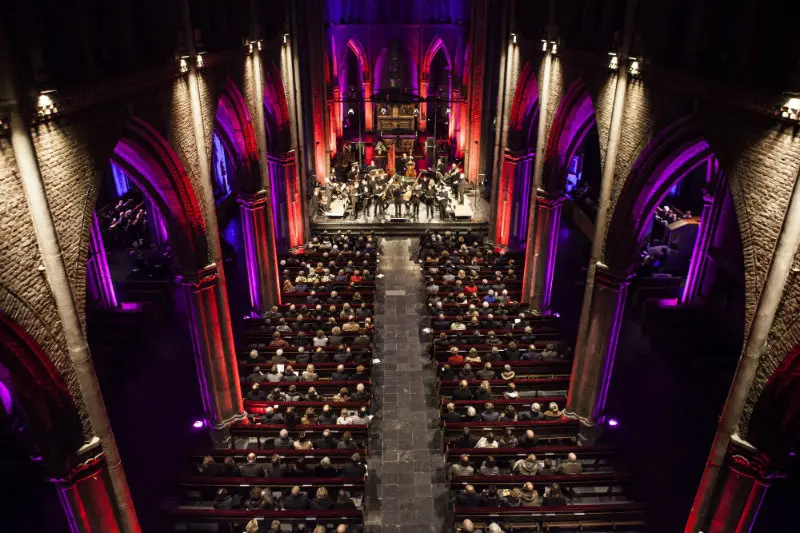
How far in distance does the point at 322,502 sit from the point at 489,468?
3445mm

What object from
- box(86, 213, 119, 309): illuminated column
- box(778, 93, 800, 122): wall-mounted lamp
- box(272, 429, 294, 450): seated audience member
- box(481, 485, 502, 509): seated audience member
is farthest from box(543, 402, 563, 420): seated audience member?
box(86, 213, 119, 309): illuminated column

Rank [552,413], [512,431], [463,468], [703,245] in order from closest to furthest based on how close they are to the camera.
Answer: [463,468] → [512,431] → [552,413] → [703,245]

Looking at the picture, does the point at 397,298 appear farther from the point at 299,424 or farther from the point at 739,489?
the point at 739,489

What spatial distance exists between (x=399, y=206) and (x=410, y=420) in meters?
13.3

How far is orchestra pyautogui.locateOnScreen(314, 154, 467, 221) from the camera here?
2462 cm

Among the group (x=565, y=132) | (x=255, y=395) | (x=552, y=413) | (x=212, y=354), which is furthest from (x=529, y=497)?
(x=565, y=132)

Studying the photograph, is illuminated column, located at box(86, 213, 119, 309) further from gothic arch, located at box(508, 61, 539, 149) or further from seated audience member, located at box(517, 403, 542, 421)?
gothic arch, located at box(508, 61, 539, 149)

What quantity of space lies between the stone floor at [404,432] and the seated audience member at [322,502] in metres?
0.99

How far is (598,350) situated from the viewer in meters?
12.6

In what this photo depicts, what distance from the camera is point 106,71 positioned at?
8.00 meters

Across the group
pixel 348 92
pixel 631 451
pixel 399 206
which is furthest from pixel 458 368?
pixel 348 92

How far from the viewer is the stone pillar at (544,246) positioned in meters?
16.6

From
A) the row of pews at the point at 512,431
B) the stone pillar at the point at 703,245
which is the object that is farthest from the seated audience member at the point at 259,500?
the stone pillar at the point at 703,245

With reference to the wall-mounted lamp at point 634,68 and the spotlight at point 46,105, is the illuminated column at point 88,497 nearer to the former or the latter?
the spotlight at point 46,105
